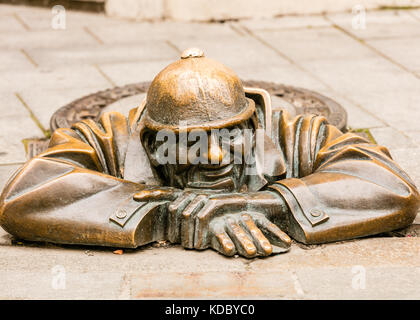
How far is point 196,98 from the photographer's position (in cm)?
386

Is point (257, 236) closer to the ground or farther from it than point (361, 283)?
farther from it

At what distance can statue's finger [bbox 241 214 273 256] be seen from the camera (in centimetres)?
390

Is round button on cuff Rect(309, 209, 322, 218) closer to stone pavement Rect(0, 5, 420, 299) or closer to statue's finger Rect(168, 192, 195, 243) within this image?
stone pavement Rect(0, 5, 420, 299)

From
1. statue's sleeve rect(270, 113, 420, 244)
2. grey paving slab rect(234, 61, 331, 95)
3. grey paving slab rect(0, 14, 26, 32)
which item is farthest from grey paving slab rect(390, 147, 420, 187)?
grey paving slab rect(0, 14, 26, 32)

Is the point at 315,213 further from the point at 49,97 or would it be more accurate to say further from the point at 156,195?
the point at 49,97

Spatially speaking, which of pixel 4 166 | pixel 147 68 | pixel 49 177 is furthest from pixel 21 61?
pixel 49 177

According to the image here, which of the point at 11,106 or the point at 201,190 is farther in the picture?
the point at 11,106

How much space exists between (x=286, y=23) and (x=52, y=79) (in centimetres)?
331

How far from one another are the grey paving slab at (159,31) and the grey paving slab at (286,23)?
33cm

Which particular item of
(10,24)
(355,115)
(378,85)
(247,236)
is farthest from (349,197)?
(10,24)

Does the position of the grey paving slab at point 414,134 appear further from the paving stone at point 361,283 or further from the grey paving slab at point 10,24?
the grey paving slab at point 10,24

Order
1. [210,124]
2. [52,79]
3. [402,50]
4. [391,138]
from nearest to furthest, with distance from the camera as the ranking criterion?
1. [210,124]
2. [391,138]
3. [52,79]
4. [402,50]

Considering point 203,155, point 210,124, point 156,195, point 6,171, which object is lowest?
point 6,171

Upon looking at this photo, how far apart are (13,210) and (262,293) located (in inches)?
57.0
